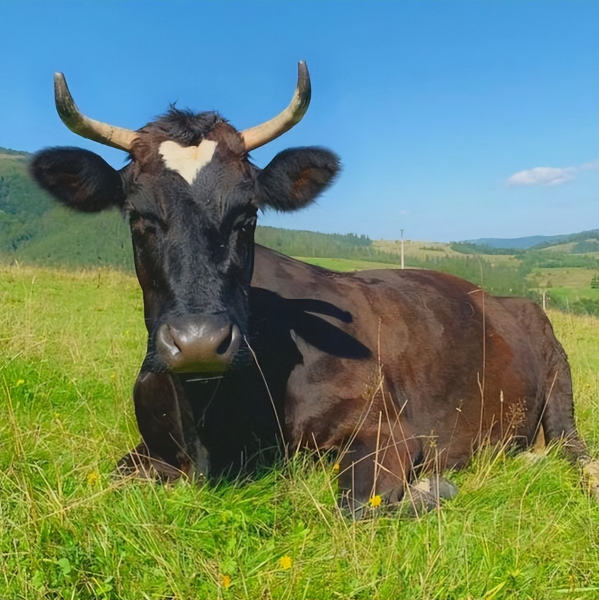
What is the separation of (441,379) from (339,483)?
175 cm

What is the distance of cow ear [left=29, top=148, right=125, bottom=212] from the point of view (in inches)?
190

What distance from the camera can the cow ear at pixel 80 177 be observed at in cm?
482

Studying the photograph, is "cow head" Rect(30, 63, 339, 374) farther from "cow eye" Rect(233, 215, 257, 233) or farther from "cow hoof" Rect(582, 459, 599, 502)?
"cow hoof" Rect(582, 459, 599, 502)

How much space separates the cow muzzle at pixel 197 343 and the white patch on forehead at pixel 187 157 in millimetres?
1046

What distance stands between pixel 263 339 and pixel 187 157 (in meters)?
1.39

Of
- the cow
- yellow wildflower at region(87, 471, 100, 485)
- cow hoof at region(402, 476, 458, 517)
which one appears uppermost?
the cow

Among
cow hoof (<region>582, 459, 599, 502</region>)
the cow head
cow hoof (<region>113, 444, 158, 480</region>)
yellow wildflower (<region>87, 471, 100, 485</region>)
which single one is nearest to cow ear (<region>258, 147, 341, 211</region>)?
the cow head

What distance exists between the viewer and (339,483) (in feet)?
14.6

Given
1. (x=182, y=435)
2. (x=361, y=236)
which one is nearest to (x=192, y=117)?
(x=182, y=435)

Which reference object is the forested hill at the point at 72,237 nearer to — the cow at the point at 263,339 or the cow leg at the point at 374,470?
the cow at the point at 263,339

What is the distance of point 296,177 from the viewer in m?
5.26

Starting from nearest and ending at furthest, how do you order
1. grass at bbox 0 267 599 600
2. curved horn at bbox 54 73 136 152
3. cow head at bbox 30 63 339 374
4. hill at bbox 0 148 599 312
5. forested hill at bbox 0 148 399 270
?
1. grass at bbox 0 267 599 600
2. cow head at bbox 30 63 339 374
3. curved horn at bbox 54 73 136 152
4. forested hill at bbox 0 148 399 270
5. hill at bbox 0 148 599 312

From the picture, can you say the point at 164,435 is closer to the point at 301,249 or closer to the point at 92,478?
the point at 92,478

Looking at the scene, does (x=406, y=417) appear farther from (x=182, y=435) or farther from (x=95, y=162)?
(x=95, y=162)
